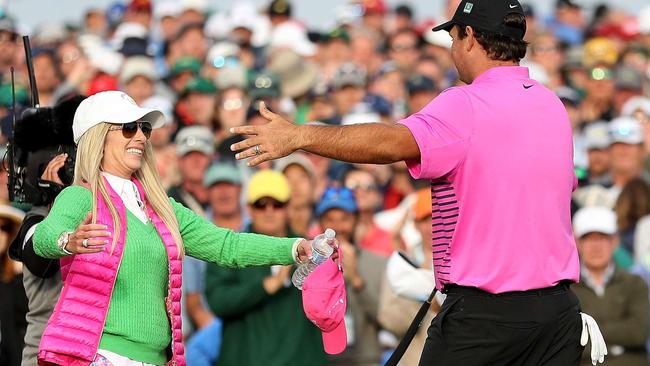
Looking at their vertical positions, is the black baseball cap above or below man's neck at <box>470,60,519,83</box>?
above

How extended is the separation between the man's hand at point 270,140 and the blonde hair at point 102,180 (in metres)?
0.89

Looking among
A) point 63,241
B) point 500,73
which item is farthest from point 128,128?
point 500,73

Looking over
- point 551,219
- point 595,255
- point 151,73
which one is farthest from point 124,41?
point 551,219

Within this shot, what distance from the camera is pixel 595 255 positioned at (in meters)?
10.1

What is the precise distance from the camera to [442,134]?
19.6ft

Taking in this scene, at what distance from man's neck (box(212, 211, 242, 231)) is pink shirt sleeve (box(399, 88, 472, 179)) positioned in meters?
4.96

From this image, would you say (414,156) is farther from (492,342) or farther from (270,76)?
(270,76)

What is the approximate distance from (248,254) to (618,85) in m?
9.58

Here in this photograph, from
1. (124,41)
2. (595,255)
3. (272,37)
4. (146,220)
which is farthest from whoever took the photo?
(272,37)

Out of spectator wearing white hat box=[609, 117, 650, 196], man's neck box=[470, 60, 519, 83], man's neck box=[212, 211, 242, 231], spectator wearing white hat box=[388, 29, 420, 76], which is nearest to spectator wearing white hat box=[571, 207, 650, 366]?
man's neck box=[212, 211, 242, 231]

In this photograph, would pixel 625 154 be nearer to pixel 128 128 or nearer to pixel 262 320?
pixel 262 320

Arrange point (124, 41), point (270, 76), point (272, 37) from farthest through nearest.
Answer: point (272, 37) → point (124, 41) → point (270, 76)

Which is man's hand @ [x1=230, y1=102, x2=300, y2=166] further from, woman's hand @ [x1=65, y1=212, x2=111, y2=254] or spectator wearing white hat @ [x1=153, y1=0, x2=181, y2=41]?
spectator wearing white hat @ [x1=153, y1=0, x2=181, y2=41]

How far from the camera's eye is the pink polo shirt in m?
6.00
